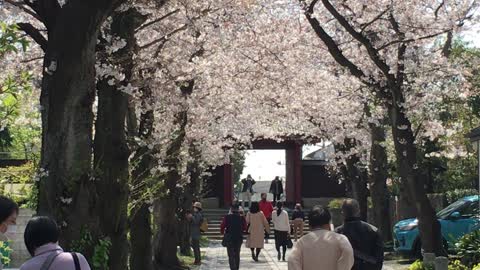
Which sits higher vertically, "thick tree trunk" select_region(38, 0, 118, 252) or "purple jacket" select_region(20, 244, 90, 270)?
"thick tree trunk" select_region(38, 0, 118, 252)

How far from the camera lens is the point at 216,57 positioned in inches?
783

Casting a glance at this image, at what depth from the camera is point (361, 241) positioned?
8.72 meters

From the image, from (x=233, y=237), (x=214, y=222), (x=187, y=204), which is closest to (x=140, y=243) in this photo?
(x=233, y=237)

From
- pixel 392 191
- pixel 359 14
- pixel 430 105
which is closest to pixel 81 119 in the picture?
pixel 359 14

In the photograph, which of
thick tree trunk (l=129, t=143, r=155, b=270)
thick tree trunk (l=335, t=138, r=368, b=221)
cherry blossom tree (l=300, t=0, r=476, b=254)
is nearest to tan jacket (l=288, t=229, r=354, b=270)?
thick tree trunk (l=129, t=143, r=155, b=270)

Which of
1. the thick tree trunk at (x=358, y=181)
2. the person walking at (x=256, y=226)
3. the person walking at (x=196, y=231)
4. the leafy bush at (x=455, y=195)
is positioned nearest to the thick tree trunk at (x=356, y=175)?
the thick tree trunk at (x=358, y=181)

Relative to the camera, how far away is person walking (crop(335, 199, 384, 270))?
8703 millimetres

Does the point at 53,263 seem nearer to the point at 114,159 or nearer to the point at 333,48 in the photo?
the point at 114,159

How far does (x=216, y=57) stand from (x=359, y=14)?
3644 mm

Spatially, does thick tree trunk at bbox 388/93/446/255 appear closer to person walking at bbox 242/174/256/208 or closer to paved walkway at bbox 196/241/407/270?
paved walkway at bbox 196/241/407/270

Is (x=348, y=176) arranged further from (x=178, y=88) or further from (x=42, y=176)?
(x=42, y=176)

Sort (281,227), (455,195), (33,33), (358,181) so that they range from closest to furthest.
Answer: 1. (33,33)
2. (281,227)
3. (358,181)
4. (455,195)

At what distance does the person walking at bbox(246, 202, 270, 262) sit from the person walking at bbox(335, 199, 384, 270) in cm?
1277

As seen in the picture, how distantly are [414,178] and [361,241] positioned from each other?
8.62 metres
